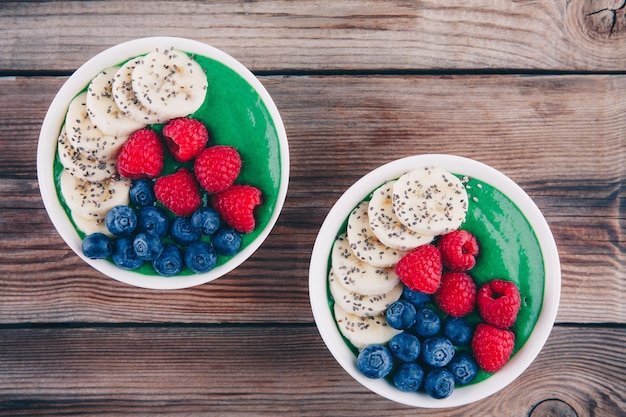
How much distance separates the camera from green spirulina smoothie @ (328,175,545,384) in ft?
4.82

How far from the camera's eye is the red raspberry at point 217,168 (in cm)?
142

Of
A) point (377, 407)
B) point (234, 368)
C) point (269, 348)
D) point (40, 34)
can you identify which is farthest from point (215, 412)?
point (40, 34)

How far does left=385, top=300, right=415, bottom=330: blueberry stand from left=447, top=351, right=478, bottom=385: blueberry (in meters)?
0.16

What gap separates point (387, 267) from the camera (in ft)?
4.92

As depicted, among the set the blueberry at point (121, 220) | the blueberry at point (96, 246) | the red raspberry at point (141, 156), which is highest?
the red raspberry at point (141, 156)

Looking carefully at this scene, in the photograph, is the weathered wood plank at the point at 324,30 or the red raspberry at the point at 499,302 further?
the weathered wood plank at the point at 324,30

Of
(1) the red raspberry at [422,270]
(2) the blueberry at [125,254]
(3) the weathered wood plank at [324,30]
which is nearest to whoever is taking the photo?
(1) the red raspberry at [422,270]

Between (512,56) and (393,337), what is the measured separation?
0.95 meters

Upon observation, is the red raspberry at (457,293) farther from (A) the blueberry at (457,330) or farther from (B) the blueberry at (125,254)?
(B) the blueberry at (125,254)

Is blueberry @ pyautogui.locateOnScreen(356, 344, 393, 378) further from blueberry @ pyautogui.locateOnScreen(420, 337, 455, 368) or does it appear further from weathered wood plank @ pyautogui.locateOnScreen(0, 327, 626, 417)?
weathered wood plank @ pyautogui.locateOnScreen(0, 327, 626, 417)

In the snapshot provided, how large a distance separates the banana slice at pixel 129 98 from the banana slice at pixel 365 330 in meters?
0.73

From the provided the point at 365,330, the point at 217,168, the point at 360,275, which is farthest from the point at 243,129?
the point at 365,330

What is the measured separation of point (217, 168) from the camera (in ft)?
4.65

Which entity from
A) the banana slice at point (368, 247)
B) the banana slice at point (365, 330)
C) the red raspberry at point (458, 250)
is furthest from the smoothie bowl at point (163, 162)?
the red raspberry at point (458, 250)
